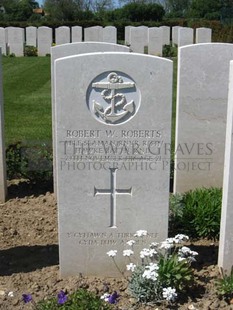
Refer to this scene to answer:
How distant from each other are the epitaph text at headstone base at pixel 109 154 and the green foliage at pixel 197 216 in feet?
2.50

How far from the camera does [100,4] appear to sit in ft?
193

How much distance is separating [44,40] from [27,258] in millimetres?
20448

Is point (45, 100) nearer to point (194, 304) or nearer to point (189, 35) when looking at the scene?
point (194, 304)

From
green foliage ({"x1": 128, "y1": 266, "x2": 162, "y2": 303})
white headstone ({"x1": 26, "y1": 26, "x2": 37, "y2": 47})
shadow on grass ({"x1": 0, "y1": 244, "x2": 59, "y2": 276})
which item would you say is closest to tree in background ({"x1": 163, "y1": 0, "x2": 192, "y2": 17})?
white headstone ({"x1": 26, "y1": 26, "x2": 37, "y2": 47})

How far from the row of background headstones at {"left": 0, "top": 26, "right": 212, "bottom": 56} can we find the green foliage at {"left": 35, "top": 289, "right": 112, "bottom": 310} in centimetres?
1976

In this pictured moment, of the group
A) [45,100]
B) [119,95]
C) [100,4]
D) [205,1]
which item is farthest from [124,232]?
[100,4]

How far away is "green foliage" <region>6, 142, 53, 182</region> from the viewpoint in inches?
240

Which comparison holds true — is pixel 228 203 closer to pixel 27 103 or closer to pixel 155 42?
pixel 27 103

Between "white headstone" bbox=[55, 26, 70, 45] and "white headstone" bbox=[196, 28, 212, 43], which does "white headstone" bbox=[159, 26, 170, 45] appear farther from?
"white headstone" bbox=[55, 26, 70, 45]

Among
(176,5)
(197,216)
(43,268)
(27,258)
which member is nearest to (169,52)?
(197,216)

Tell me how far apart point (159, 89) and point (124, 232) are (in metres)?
1.10

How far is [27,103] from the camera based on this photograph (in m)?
10.9

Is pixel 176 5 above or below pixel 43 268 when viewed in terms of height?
above

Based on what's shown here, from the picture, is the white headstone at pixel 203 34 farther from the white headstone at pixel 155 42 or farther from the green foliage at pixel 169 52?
the white headstone at pixel 155 42
